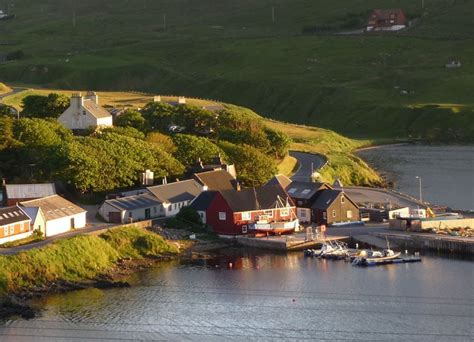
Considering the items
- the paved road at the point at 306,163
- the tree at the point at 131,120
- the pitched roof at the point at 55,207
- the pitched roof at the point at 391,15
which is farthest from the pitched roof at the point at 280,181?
the pitched roof at the point at 391,15

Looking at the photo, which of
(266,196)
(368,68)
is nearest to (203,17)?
(368,68)

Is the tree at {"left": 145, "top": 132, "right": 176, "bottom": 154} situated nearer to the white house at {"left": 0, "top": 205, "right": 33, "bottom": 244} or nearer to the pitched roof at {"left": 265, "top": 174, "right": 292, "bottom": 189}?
the pitched roof at {"left": 265, "top": 174, "right": 292, "bottom": 189}

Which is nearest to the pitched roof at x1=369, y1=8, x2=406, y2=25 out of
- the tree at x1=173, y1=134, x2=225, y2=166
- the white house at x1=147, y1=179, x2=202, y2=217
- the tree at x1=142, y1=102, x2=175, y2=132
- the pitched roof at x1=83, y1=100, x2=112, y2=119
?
the tree at x1=142, y1=102, x2=175, y2=132

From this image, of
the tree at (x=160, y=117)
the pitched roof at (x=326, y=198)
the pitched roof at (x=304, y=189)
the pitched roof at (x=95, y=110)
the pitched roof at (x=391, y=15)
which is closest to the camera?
the pitched roof at (x=326, y=198)

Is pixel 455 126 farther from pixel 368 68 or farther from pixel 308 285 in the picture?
pixel 308 285

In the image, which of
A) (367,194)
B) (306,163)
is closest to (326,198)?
(367,194)

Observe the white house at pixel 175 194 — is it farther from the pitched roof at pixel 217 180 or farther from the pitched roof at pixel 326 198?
the pitched roof at pixel 326 198
